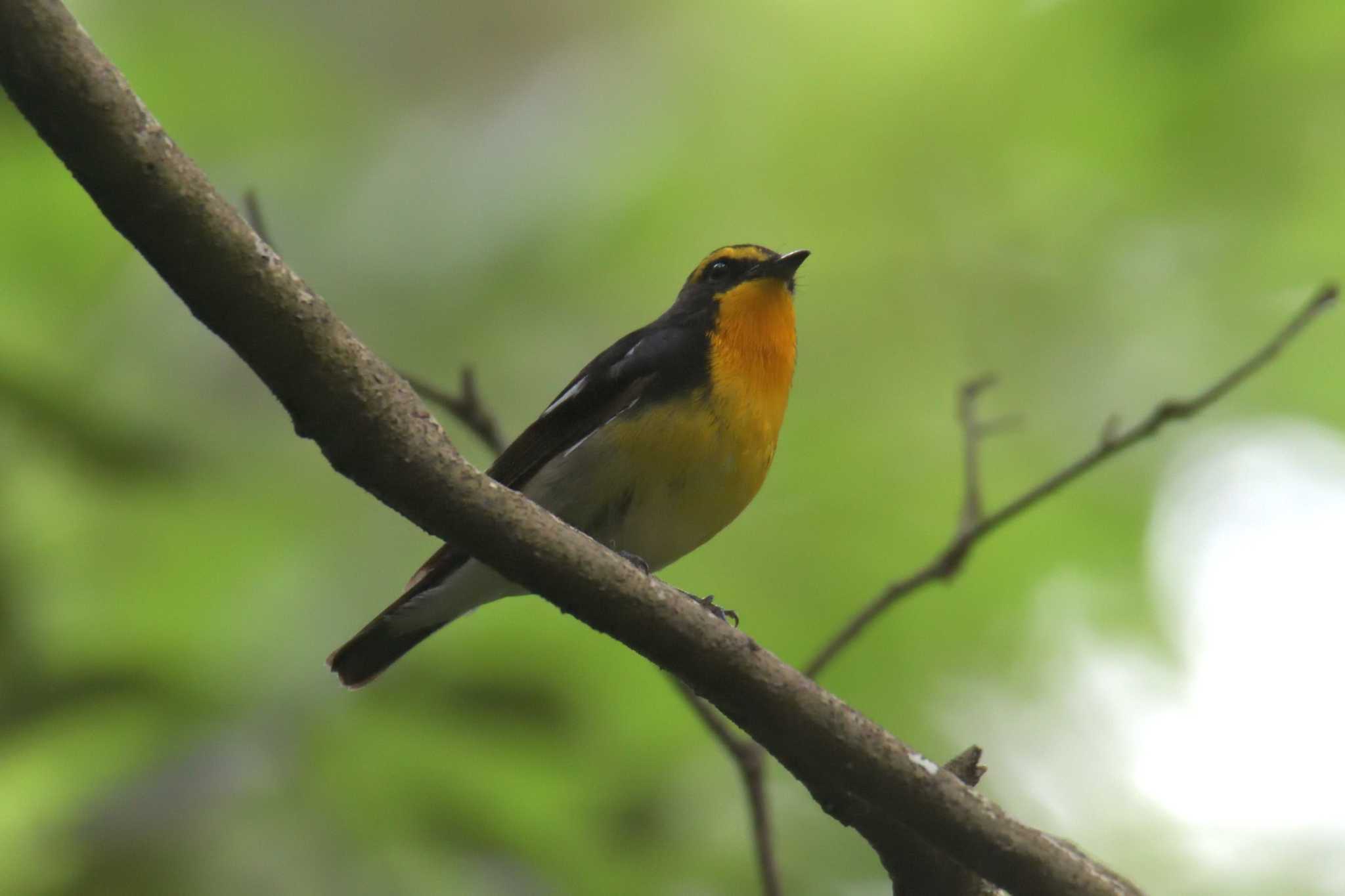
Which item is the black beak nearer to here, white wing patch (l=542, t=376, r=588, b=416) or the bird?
the bird

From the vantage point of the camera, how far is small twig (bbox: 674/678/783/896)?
379 centimetres

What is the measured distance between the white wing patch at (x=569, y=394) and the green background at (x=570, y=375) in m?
1.00

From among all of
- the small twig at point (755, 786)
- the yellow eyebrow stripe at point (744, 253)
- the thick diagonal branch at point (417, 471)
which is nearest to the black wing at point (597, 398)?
the yellow eyebrow stripe at point (744, 253)

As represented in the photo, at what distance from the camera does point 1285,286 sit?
239 inches

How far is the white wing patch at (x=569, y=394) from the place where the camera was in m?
4.61

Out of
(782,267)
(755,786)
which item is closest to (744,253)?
(782,267)

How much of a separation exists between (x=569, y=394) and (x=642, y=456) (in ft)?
1.67

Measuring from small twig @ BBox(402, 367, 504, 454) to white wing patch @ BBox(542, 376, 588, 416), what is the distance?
7.4 inches

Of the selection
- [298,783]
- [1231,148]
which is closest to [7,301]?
[298,783]

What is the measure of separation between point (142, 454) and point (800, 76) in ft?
11.4

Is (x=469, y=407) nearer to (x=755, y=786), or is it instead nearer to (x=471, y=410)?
(x=471, y=410)

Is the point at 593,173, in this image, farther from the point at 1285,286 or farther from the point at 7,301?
the point at 1285,286

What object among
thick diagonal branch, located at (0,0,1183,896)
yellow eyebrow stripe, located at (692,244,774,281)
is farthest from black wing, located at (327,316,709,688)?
thick diagonal branch, located at (0,0,1183,896)

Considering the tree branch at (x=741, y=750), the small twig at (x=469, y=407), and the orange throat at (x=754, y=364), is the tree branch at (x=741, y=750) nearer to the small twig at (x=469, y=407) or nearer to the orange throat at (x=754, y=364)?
the small twig at (x=469, y=407)
